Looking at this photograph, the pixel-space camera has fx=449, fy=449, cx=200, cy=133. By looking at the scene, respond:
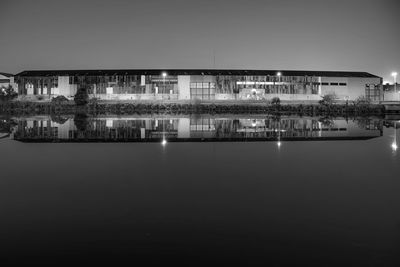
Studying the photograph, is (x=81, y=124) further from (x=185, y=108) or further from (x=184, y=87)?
(x=184, y=87)

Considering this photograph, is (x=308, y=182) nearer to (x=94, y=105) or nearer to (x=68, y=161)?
(x=68, y=161)

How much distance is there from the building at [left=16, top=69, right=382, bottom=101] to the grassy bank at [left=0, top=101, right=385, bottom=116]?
6.99 meters

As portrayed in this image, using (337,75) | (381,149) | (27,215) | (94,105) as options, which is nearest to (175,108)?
(94,105)

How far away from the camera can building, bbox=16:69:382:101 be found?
168 ft

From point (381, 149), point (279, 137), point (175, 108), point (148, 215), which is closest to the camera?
point (148, 215)

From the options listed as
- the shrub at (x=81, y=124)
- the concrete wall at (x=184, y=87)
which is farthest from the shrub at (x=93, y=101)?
the shrub at (x=81, y=124)

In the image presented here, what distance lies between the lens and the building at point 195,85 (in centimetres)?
5109

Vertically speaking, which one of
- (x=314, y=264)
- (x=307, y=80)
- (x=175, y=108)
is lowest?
(x=314, y=264)

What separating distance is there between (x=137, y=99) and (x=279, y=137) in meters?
33.0

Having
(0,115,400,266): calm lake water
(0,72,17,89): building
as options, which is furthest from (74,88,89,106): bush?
(0,115,400,266): calm lake water

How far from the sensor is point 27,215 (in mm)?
6113

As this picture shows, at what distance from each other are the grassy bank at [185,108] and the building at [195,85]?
699 cm

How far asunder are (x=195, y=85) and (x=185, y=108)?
8.40 metres

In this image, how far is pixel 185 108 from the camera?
4334cm
